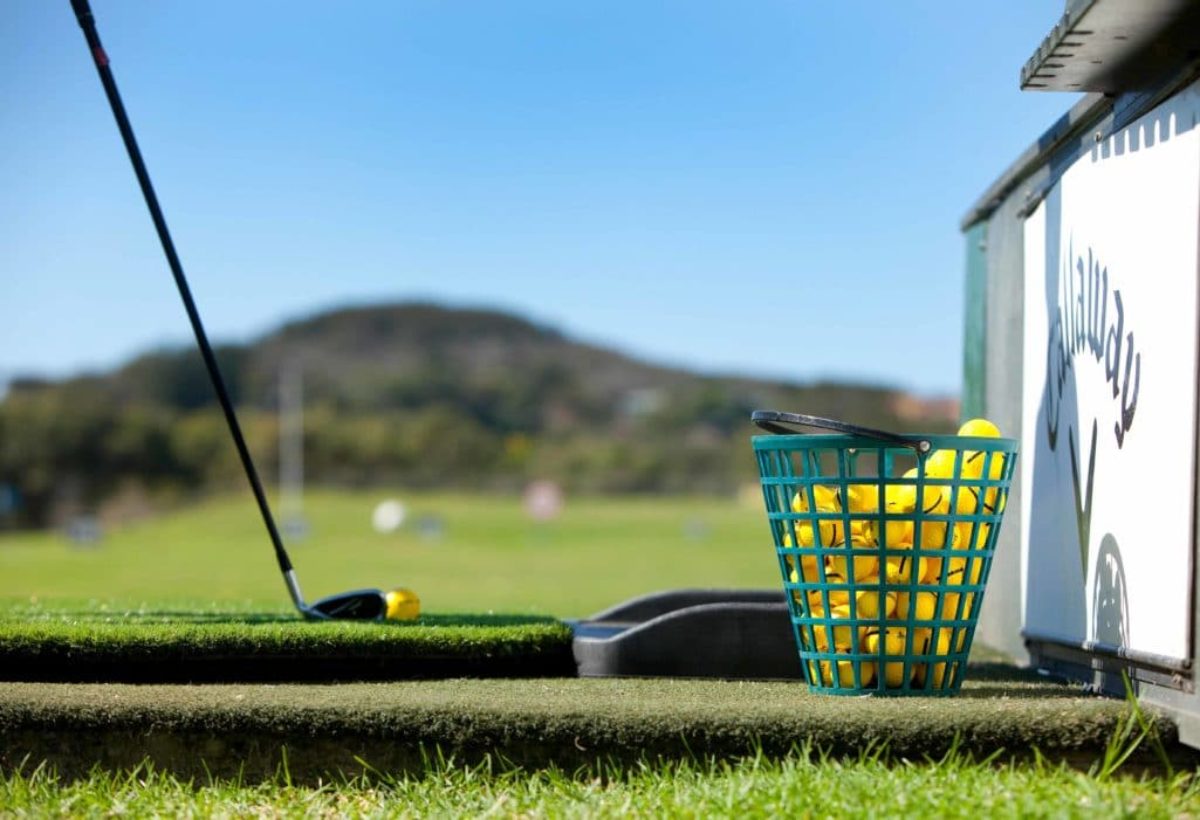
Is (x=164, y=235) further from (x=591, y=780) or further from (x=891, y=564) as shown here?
(x=891, y=564)

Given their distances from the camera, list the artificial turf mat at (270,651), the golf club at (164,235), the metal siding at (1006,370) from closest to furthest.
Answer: the artificial turf mat at (270,651) → the golf club at (164,235) → the metal siding at (1006,370)

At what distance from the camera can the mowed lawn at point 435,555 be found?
18125mm

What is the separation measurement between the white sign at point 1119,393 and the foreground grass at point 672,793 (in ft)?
1.38

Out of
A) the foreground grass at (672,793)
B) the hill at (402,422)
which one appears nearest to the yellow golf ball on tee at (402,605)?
the foreground grass at (672,793)

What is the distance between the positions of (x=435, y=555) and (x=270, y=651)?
86.5ft

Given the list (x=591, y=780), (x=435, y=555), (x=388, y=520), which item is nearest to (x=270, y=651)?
(x=591, y=780)

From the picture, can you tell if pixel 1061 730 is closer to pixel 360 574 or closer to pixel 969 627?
pixel 969 627

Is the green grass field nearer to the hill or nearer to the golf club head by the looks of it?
the golf club head

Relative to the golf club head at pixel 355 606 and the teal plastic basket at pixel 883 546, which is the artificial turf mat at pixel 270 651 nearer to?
the golf club head at pixel 355 606

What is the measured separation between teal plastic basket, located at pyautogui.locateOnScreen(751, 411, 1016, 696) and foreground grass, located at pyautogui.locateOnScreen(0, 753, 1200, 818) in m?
0.46

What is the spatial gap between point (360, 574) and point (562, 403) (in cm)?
5421

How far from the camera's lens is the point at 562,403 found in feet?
254

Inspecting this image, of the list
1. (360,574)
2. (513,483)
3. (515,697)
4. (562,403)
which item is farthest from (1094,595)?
(562,403)

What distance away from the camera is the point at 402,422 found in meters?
65.6
